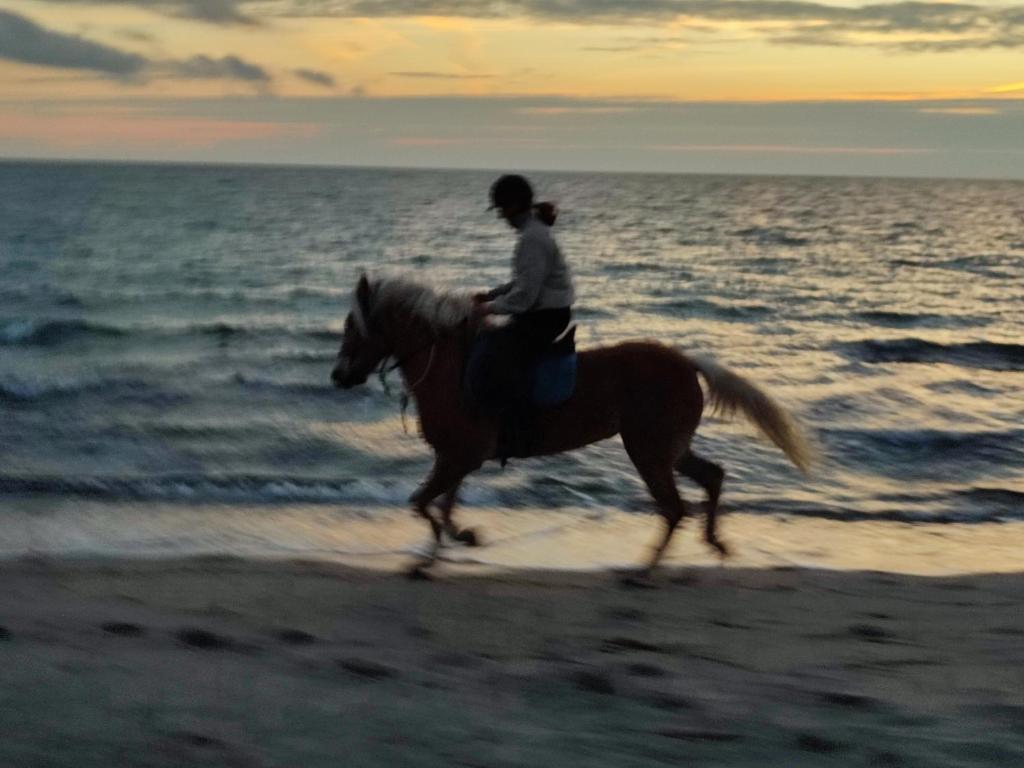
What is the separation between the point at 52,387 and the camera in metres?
16.4

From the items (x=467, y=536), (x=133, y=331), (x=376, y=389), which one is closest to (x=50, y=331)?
(x=133, y=331)

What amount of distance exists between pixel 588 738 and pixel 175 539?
532cm

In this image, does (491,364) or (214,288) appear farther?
(214,288)

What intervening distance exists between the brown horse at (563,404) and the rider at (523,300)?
19cm

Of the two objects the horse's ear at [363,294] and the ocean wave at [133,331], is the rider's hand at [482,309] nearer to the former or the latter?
the horse's ear at [363,294]

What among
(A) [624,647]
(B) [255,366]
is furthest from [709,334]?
(A) [624,647]

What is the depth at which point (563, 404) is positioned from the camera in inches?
309

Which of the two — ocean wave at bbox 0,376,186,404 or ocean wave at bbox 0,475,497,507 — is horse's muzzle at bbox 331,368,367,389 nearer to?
ocean wave at bbox 0,475,497,507

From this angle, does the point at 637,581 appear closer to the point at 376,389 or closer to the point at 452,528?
the point at 452,528

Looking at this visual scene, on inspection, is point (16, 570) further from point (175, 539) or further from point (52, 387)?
point (52, 387)

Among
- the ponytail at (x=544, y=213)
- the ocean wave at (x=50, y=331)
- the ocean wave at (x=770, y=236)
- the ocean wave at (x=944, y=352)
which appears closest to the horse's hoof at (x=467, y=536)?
the ponytail at (x=544, y=213)

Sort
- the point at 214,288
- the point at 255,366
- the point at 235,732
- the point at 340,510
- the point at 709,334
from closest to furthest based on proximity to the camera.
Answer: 1. the point at 235,732
2. the point at 340,510
3. the point at 255,366
4. the point at 709,334
5. the point at 214,288

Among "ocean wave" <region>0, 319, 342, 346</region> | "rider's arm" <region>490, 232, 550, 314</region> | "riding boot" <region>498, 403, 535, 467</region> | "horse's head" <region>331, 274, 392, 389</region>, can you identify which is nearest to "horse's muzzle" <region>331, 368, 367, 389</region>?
"horse's head" <region>331, 274, 392, 389</region>

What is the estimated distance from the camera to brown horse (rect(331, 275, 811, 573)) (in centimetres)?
782
